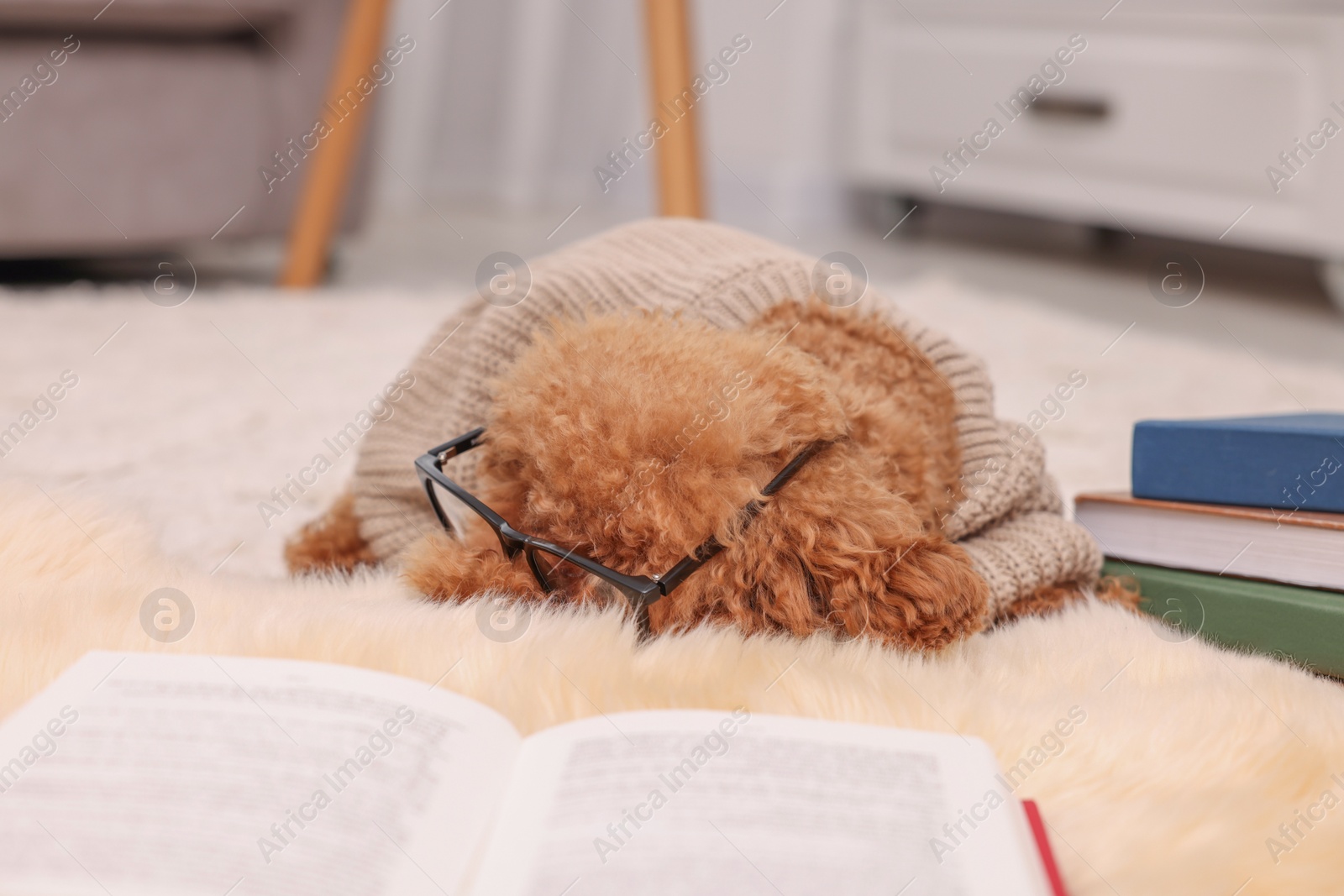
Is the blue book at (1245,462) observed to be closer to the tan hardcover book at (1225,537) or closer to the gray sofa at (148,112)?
the tan hardcover book at (1225,537)

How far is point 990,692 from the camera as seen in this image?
0.72 meters

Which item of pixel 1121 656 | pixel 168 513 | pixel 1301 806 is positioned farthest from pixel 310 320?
pixel 1301 806

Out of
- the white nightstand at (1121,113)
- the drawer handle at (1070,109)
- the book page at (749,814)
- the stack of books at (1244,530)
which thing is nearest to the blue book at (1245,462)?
the stack of books at (1244,530)

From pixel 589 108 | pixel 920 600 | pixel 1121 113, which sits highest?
pixel 920 600

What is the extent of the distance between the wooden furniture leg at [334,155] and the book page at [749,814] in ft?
6.70

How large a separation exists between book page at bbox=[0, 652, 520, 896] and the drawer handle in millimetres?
2559

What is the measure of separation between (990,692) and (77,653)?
54 centimetres

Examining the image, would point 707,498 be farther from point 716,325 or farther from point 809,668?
point 716,325

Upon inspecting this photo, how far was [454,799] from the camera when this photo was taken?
0.56 meters

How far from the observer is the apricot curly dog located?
0.72 metres

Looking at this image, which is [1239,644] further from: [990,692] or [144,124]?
[144,124]

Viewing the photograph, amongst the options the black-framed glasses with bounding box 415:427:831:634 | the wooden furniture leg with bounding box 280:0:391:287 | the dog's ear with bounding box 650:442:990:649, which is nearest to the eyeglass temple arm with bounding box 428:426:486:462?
the black-framed glasses with bounding box 415:427:831:634

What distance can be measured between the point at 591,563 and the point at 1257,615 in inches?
19.5

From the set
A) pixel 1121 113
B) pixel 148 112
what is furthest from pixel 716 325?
pixel 1121 113
